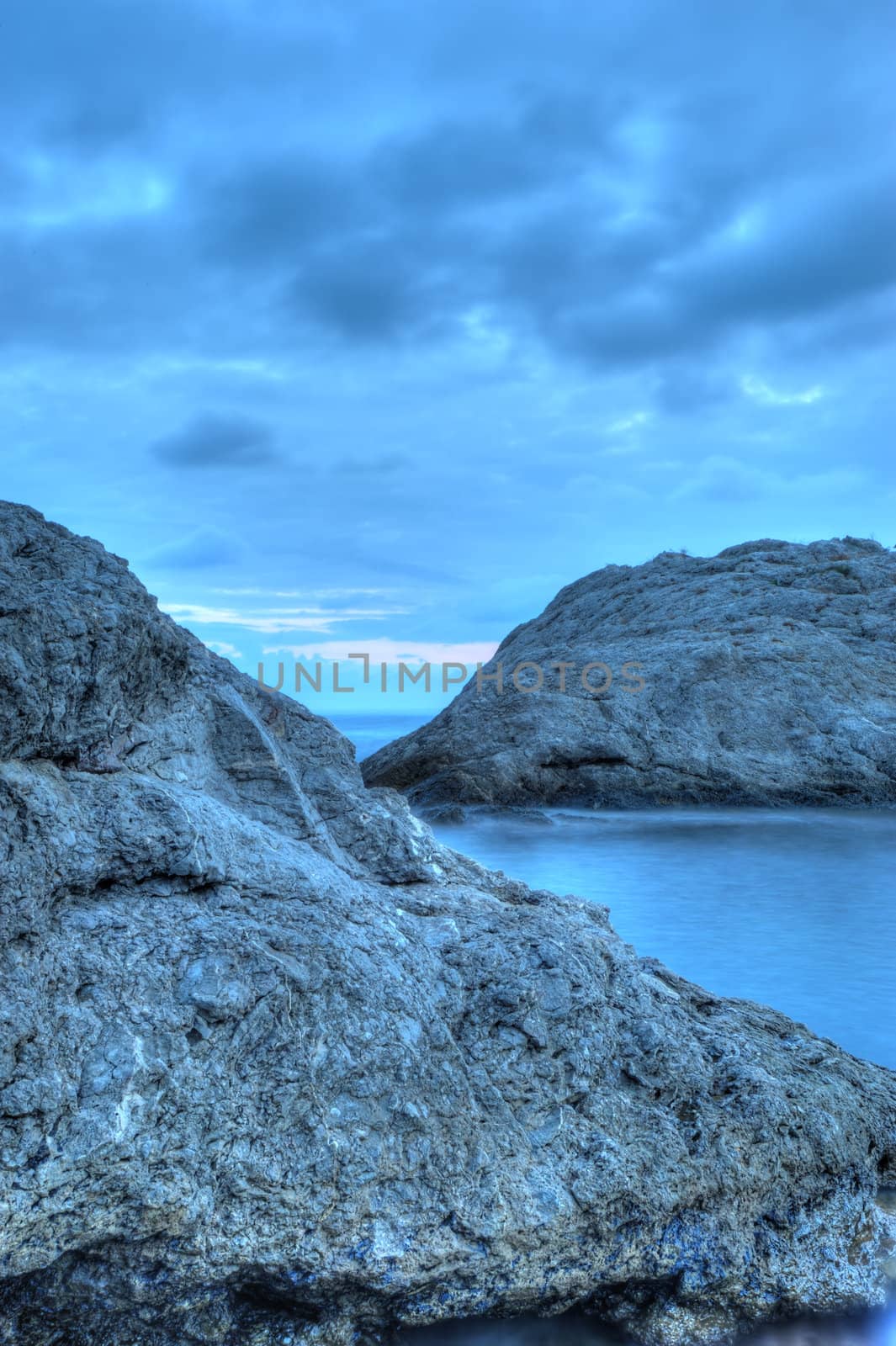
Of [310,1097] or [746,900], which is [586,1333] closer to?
[310,1097]

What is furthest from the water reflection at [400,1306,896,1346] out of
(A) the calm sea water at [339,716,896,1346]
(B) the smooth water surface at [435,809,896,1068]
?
(B) the smooth water surface at [435,809,896,1068]

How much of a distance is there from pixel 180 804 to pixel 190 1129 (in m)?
0.97

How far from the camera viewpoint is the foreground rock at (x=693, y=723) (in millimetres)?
13398

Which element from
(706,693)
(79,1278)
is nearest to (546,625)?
(706,693)

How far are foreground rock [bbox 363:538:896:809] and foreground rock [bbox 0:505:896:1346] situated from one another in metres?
9.89

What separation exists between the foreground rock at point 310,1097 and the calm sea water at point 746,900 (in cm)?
10

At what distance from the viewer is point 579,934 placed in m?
3.60

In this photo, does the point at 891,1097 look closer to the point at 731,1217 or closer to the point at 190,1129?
the point at 731,1217

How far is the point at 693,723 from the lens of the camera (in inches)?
545

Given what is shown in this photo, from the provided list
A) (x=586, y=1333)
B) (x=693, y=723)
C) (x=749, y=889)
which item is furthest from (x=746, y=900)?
(x=586, y=1333)

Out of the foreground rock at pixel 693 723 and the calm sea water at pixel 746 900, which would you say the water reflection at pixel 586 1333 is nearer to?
the calm sea water at pixel 746 900

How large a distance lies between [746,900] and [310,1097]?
6.87 metres

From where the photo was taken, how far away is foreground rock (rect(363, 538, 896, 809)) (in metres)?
13.4

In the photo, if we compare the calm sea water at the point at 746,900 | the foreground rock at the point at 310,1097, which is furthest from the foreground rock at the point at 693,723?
the foreground rock at the point at 310,1097
